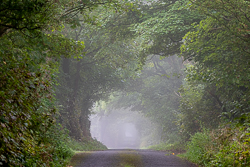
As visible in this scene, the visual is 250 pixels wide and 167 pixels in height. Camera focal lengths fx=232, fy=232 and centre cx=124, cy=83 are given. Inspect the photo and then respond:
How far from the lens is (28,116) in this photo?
5.98m

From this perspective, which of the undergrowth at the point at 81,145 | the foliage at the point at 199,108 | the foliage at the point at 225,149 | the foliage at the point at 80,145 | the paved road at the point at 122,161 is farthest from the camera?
the undergrowth at the point at 81,145

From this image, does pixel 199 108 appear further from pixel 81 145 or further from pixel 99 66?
pixel 99 66

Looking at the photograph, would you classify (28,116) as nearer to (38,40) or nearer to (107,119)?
(38,40)

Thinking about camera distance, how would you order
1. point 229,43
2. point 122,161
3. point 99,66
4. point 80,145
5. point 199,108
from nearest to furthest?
point 229,43 < point 122,161 < point 199,108 < point 80,145 < point 99,66

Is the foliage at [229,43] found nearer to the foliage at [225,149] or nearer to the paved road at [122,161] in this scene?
the foliage at [225,149]

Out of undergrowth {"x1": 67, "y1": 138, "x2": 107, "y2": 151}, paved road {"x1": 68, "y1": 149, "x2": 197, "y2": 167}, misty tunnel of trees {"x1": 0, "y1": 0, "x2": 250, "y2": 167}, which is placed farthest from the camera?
undergrowth {"x1": 67, "y1": 138, "x2": 107, "y2": 151}

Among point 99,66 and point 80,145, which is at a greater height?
point 99,66

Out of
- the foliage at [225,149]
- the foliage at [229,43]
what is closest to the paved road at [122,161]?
the foliage at [225,149]

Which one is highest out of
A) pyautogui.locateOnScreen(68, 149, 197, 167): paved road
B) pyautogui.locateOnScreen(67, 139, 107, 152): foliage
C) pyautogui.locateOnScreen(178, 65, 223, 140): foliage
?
pyautogui.locateOnScreen(178, 65, 223, 140): foliage

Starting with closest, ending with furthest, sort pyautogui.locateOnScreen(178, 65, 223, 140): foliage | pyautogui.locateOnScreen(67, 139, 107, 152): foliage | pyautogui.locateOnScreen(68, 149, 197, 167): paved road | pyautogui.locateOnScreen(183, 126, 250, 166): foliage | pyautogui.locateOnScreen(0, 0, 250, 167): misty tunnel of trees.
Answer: pyautogui.locateOnScreen(0, 0, 250, 167): misty tunnel of trees < pyautogui.locateOnScreen(183, 126, 250, 166): foliage < pyautogui.locateOnScreen(68, 149, 197, 167): paved road < pyautogui.locateOnScreen(178, 65, 223, 140): foliage < pyautogui.locateOnScreen(67, 139, 107, 152): foliage

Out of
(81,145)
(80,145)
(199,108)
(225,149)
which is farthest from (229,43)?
(81,145)

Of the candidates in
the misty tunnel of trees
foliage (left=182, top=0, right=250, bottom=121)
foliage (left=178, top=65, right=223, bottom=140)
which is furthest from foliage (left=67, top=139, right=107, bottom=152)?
foliage (left=182, top=0, right=250, bottom=121)

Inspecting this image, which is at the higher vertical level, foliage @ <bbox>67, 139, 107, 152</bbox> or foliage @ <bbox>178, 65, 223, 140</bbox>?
foliage @ <bbox>178, 65, 223, 140</bbox>

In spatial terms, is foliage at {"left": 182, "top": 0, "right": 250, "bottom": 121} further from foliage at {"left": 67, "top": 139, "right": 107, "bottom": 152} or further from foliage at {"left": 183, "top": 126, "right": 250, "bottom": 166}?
foliage at {"left": 67, "top": 139, "right": 107, "bottom": 152}
